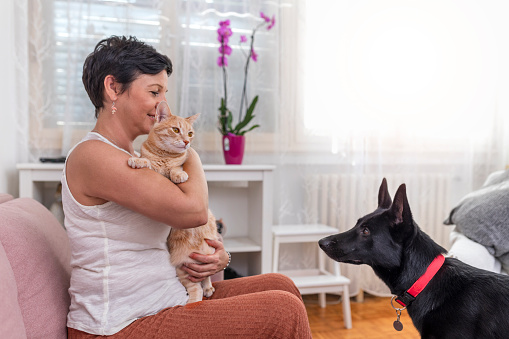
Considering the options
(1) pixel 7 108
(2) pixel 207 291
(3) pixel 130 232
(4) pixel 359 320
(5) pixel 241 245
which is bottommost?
(4) pixel 359 320

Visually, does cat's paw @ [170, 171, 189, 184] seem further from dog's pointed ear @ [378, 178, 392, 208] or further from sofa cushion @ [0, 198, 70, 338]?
dog's pointed ear @ [378, 178, 392, 208]

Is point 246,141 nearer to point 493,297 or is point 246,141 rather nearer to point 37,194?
point 37,194

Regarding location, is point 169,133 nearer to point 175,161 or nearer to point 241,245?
point 175,161

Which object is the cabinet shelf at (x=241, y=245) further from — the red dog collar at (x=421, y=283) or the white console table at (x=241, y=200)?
the red dog collar at (x=421, y=283)

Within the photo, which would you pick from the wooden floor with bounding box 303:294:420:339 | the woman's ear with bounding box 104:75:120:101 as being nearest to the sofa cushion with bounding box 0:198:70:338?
the woman's ear with bounding box 104:75:120:101

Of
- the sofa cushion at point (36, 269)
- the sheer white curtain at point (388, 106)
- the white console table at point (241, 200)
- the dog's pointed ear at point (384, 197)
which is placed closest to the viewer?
the sofa cushion at point (36, 269)

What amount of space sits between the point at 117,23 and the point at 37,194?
3.21 feet

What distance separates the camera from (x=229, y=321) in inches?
40.8

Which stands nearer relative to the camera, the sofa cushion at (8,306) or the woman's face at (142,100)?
the sofa cushion at (8,306)

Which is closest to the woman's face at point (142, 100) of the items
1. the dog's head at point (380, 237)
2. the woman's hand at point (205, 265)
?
the woman's hand at point (205, 265)

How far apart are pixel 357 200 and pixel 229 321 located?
1.78m

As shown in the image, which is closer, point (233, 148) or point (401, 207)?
point (401, 207)

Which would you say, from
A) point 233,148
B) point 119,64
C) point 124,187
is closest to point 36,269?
point 124,187

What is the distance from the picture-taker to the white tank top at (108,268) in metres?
1.05
